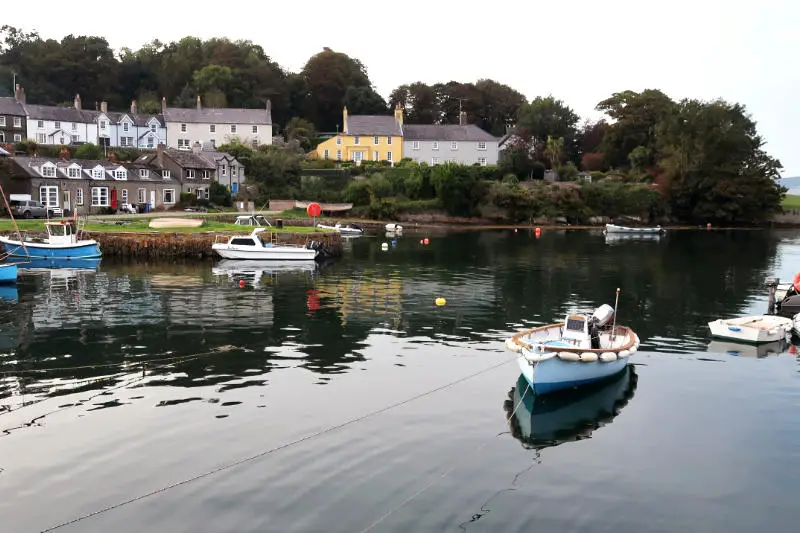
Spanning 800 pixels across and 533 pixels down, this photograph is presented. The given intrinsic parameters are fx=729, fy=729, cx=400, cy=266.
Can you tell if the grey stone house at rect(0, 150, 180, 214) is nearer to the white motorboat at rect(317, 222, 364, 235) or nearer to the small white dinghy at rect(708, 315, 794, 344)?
the white motorboat at rect(317, 222, 364, 235)

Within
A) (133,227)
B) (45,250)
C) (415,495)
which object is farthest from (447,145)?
(415,495)

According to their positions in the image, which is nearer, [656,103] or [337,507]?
[337,507]

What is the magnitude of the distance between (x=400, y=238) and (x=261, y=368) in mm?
59347

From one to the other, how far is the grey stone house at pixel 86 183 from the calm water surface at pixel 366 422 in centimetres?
4040

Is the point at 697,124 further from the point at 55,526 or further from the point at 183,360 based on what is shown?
the point at 55,526

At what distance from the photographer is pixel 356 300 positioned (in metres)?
41.9

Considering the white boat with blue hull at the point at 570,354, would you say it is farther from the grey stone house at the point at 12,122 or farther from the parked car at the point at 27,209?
the grey stone house at the point at 12,122

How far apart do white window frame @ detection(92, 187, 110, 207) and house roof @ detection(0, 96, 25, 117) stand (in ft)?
108

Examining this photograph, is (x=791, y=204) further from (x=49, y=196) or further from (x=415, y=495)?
(x=415, y=495)

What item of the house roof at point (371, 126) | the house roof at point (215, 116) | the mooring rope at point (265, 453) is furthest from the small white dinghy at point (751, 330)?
the house roof at point (215, 116)

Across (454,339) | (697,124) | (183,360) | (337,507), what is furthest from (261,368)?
(697,124)

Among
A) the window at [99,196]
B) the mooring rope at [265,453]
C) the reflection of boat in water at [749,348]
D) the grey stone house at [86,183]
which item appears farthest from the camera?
the window at [99,196]

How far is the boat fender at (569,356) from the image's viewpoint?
76.0ft

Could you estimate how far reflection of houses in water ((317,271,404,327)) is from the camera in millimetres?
37531
